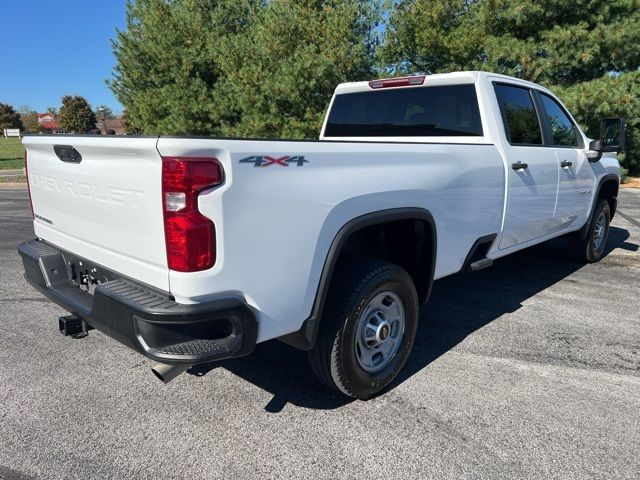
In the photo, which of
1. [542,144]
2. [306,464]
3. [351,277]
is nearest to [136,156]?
[351,277]

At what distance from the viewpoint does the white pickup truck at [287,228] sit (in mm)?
2125

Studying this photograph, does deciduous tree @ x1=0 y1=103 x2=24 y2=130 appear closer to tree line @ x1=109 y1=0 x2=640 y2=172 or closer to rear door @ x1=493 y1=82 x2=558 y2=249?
tree line @ x1=109 y1=0 x2=640 y2=172

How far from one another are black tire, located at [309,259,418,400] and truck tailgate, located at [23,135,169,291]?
0.94 m

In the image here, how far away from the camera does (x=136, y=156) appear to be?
221 centimetres

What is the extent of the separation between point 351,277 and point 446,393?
992 millimetres

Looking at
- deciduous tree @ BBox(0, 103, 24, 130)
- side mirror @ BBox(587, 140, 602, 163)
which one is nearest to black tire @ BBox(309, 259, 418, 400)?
side mirror @ BBox(587, 140, 602, 163)

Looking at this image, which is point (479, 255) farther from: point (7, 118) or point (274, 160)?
point (7, 118)

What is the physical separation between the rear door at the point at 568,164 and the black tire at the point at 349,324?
8.58ft

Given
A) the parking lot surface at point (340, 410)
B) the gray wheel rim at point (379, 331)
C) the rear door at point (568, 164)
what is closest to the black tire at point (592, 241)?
the rear door at point (568, 164)

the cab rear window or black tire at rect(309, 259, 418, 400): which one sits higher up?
the cab rear window

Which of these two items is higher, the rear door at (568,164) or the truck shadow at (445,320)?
the rear door at (568,164)

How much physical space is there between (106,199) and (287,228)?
3.01 feet

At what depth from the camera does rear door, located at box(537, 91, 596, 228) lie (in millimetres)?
4781

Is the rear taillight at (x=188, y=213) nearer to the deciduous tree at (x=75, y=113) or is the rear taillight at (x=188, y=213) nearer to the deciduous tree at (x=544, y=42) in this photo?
the deciduous tree at (x=544, y=42)
